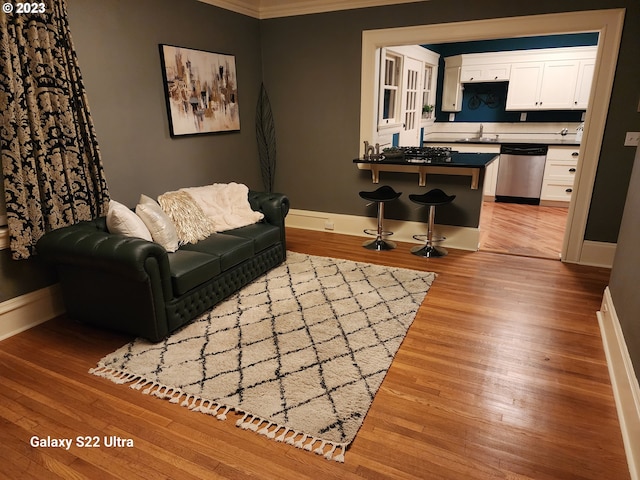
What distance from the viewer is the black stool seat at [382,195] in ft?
14.2

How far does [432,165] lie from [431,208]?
1.54 feet

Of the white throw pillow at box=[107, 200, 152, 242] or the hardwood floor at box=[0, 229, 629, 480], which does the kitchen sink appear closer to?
the hardwood floor at box=[0, 229, 629, 480]

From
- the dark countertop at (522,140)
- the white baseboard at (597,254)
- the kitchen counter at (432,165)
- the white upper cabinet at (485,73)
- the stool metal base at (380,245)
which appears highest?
the white upper cabinet at (485,73)

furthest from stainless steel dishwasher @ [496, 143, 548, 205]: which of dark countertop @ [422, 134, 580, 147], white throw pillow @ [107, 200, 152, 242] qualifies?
white throw pillow @ [107, 200, 152, 242]

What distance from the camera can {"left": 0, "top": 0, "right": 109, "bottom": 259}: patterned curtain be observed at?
2.56 m

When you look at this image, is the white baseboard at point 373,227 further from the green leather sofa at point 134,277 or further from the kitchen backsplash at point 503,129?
the kitchen backsplash at point 503,129

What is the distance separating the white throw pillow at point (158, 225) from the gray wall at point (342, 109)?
2.43 m

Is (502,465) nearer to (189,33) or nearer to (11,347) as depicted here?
(11,347)

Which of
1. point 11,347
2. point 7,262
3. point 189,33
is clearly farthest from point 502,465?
point 189,33

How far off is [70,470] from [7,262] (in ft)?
5.54

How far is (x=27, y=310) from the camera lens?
9.50ft

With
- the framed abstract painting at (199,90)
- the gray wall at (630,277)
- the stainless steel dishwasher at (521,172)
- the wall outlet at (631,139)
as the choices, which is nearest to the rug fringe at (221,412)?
the gray wall at (630,277)

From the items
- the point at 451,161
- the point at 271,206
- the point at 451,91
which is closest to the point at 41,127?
A: the point at 271,206

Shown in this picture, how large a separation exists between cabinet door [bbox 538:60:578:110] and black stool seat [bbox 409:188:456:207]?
11.7ft
